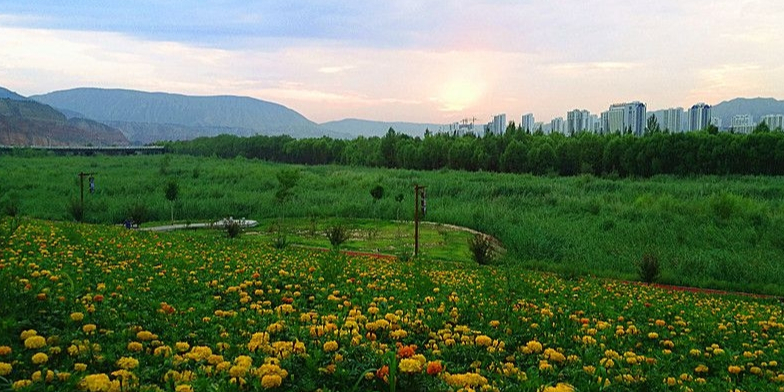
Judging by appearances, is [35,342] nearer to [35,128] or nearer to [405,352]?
[405,352]

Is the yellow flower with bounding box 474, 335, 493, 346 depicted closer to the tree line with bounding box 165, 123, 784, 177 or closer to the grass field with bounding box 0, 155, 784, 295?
the grass field with bounding box 0, 155, 784, 295

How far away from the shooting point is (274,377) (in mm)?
2854

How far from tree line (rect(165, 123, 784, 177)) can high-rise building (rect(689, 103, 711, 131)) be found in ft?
193

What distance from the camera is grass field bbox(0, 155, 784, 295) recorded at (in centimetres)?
1953

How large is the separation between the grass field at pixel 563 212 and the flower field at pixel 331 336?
7915mm

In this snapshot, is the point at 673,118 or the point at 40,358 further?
the point at 673,118

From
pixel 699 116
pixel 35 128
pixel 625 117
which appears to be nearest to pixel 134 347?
pixel 625 117

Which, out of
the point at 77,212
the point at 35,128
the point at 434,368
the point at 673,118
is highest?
the point at 673,118

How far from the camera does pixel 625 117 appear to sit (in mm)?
122125

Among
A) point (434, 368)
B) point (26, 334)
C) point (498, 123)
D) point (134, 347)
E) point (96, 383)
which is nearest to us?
point (96, 383)

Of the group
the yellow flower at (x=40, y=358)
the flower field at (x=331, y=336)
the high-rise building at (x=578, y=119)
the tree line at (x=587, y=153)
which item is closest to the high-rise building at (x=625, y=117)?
the high-rise building at (x=578, y=119)

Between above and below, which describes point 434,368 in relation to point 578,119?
below

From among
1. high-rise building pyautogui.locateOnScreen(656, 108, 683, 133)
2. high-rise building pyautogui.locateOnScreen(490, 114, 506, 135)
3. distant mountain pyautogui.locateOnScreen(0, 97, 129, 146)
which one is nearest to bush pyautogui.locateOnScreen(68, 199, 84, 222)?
high-rise building pyautogui.locateOnScreen(656, 108, 683, 133)

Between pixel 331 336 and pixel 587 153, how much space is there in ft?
210
